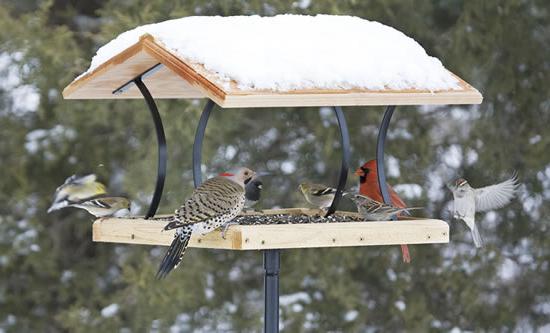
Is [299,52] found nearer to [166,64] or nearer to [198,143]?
[166,64]

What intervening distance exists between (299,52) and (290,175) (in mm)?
4050

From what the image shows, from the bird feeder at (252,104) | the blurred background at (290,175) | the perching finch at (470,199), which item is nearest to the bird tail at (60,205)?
the bird feeder at (252,104)

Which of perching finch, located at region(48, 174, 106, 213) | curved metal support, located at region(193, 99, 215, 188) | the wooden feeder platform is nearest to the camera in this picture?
the wooden feeder platform

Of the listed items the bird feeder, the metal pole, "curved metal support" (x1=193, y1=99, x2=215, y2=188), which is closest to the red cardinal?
the bird feeder

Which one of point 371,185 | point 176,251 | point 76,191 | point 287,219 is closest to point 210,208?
point 176,251

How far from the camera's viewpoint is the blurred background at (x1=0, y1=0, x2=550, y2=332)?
7.65m

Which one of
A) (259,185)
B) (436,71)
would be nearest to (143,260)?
(259,185)

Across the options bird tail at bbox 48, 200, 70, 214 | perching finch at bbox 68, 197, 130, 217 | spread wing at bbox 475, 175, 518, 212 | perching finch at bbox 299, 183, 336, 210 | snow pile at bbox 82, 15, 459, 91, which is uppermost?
snow pile at bbox 82, 15, 459, 91

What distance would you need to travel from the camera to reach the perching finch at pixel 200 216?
3.66m

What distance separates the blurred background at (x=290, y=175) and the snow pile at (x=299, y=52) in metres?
3.39

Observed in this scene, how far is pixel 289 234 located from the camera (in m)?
3.71

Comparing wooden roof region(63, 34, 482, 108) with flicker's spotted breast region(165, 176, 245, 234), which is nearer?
wooden roof region(63, 34, 482, 108)

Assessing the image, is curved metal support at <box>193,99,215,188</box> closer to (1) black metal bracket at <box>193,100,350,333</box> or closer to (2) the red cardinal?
(1) black metal bracket at <box>193,100,350,333</box>

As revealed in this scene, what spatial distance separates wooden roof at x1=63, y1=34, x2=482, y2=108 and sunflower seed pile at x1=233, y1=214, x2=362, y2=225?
1.92 feet
